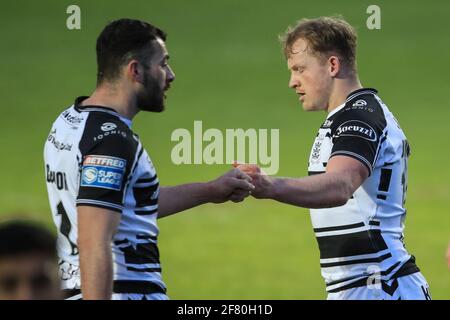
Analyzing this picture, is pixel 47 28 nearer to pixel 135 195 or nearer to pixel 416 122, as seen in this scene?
pixel 416 122

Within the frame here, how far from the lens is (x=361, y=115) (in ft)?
22.2

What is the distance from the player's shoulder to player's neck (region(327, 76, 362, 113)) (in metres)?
0.10

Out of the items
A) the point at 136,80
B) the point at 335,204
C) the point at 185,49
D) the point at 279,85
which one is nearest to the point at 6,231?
the point at 136,80

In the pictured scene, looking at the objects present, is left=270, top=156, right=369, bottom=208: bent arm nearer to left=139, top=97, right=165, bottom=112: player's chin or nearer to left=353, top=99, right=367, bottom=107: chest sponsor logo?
left=353, top=99, right=367, bottom=107: chest sponsor logo

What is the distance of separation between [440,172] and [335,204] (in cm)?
1514

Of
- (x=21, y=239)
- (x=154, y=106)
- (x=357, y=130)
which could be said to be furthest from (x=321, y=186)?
(x=21, y=239)

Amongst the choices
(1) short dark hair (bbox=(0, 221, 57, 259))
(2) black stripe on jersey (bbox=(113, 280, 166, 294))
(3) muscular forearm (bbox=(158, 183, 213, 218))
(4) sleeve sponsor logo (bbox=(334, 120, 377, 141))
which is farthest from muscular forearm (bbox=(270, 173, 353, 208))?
(1) short dark hair (bbox=(0, 221, 57, 259))

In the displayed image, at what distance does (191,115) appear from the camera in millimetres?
24312

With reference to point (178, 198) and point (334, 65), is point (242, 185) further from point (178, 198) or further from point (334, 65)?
point (334, 65)

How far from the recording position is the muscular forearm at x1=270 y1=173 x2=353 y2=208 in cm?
645

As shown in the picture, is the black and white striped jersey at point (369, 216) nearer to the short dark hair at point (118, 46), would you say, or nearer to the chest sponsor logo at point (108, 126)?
the short dark hair at point (118, 46)

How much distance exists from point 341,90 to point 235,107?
18.1 metres

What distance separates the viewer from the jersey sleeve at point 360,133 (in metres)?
6.60

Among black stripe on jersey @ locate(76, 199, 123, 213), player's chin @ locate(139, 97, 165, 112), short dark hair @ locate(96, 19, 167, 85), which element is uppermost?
short dark hair @ locate(96, 19, 167, 85)
